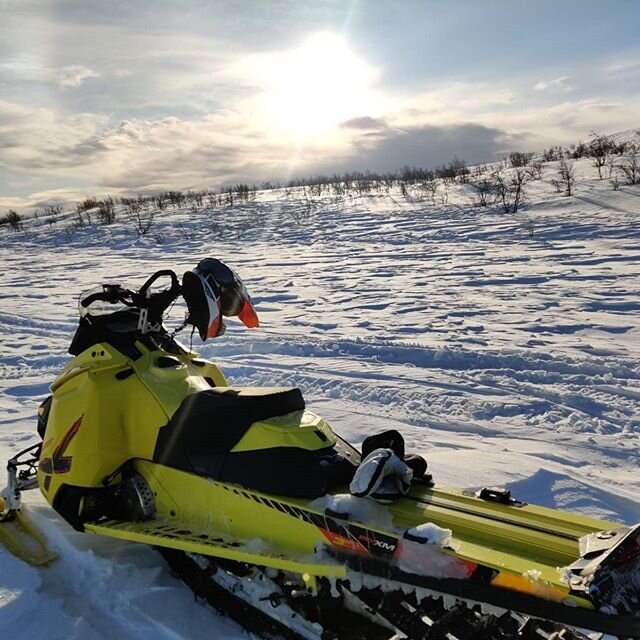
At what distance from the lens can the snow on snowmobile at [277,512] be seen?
187cm

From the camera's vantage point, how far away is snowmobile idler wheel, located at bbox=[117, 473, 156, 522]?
2.80 metres

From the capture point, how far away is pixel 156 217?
71.0ft

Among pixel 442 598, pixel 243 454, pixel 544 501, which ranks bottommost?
pixel 544 501

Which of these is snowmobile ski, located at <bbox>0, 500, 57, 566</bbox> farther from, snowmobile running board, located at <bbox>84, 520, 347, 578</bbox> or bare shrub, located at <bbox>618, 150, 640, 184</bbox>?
bare shrub, located at <bbox>618, 150, 640, 184</bbox>

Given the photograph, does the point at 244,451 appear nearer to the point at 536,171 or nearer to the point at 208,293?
the point at 208,293

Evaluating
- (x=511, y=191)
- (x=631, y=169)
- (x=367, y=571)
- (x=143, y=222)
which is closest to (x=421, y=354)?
(x=367, y=571)

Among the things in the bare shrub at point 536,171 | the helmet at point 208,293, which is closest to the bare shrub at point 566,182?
the bare shrub at point 536,171

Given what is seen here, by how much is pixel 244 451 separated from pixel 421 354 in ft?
12.7

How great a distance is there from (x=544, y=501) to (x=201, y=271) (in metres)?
2.11

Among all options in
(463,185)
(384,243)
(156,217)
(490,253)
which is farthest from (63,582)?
(156,217)

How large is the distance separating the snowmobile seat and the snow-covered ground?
574 millimetres

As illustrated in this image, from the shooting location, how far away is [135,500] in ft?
9.33

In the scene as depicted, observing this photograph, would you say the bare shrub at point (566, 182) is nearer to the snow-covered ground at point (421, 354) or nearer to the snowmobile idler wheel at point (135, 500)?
the snow-covered ground at point (421, 354)

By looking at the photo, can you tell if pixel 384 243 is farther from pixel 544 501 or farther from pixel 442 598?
pixel 442 598
